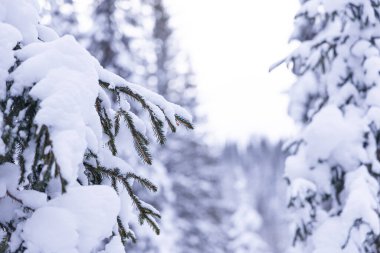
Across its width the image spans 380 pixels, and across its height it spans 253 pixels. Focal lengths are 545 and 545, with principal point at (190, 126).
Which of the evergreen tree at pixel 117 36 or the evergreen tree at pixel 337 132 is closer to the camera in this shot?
the evergreen tree at pixel 337 132

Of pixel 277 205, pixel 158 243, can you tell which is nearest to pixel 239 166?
pixel 277 205

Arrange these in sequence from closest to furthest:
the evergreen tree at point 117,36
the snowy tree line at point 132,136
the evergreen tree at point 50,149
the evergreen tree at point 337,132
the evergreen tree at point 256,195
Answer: the evergreen tree at point 50,149
the snowy tree line at point 132,136
the evergreen tree at point 337,132
the evergreen tree at point 117,36
the evergreen tree at point 256,195

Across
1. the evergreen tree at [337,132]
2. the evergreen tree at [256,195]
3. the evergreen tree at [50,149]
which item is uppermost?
the evergreen tree at [256,195]

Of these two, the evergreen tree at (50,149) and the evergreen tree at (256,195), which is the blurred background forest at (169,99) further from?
the evergreen tree at (50,149)

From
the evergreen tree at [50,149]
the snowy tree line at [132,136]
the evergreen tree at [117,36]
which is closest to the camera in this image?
the evergreen tree at [50,149]

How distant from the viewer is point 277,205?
6719cm

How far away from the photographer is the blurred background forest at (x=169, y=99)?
13047 millimetres

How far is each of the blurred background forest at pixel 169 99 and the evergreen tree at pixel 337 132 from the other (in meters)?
3.13

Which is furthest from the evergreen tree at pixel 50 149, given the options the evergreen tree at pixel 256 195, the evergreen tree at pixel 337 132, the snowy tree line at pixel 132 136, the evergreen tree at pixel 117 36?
the evergreen tree at pixel 256 195

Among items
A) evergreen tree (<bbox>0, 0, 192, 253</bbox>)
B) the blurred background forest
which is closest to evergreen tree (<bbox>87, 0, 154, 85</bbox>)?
the blurred background forest

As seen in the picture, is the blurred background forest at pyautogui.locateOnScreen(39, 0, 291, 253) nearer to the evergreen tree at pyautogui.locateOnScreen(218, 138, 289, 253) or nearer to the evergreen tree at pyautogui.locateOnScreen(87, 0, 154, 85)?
the evergreen tree at pyautogui.locateOnScreen(87, 0, 154, 85)

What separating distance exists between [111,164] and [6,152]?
0.63 metres

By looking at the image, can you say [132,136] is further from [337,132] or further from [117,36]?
[117,36]

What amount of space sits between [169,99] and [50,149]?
60.4 feet
